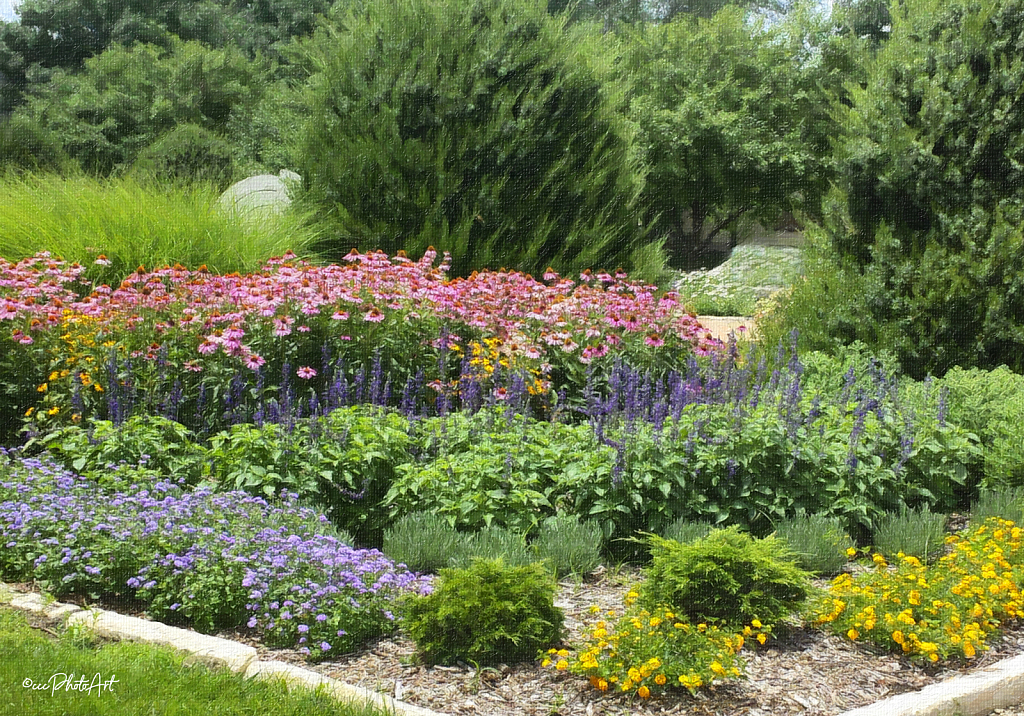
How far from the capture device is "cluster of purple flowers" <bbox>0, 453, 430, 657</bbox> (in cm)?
363

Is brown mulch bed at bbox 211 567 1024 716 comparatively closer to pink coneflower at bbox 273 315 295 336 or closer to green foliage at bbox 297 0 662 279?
pink coneflower at bbox 273 315 295 336

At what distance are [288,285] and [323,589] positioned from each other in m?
3.48

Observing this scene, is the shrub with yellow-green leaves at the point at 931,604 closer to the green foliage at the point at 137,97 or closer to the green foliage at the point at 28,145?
the green foliage at the point at 28,145

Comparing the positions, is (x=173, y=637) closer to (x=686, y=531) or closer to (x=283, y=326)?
(x=686, y=531)

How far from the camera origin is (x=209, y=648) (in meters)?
3.40

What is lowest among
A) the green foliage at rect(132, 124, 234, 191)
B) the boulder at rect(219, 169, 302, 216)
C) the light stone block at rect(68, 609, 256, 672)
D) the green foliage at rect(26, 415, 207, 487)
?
the light stone block at rect(68, 609, 256, 672)

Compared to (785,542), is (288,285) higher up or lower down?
higher up

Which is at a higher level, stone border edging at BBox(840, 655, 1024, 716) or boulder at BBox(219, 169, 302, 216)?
boulder at BBox(219, 169, 302, 216)

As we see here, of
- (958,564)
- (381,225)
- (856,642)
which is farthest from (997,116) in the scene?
(381,225)

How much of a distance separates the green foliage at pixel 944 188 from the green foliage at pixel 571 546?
164 inches

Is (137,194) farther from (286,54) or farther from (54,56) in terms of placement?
(54,56)

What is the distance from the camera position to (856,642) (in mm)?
3729

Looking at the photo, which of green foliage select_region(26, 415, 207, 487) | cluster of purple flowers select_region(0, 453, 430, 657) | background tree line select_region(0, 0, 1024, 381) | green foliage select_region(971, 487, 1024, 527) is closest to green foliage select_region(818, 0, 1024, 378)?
background tree line select_region(0, 0, 1024, 381)

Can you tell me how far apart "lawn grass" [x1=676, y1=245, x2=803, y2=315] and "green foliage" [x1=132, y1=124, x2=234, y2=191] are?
8.94 metres
